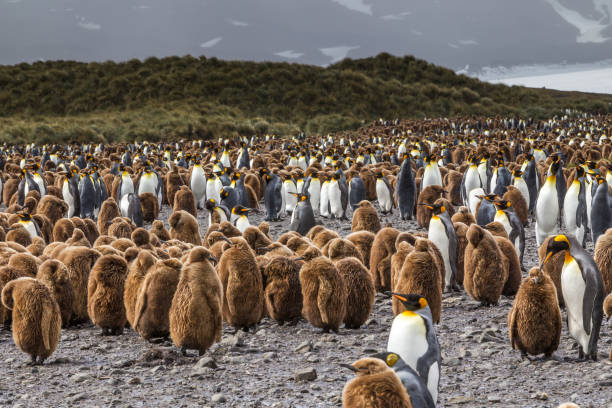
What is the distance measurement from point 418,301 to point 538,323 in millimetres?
1127

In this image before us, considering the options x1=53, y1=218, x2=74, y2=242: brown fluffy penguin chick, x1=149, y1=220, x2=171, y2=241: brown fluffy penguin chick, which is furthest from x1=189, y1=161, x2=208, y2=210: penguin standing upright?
x1=149, y1=220, x2=171, y2=241: brown fluffy penguin chick

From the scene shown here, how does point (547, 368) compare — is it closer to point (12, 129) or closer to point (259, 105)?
point (12, 129)

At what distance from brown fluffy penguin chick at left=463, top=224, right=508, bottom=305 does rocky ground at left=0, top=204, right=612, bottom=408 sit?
14.0 inches

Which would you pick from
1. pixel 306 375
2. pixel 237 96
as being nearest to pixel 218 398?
pixel 306 375

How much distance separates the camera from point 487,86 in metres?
61.7

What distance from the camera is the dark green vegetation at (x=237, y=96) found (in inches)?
1731

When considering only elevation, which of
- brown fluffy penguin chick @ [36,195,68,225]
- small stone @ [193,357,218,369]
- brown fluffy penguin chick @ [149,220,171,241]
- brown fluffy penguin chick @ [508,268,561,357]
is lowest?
small stone @ [193,357,218,369]

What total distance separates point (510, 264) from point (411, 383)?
3569 millimetres

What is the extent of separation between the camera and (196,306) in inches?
168

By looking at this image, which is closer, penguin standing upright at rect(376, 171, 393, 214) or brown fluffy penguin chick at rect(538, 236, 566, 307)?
brown fluffy penguin chick at rect(538, 236, 566, 307)

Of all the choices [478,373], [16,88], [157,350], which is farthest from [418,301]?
[16,88]

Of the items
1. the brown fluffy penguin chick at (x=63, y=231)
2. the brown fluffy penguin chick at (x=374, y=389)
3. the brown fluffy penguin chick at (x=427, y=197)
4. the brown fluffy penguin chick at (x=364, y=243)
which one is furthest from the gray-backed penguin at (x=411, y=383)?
the brown fluffy penguin chick at (x=427, y=197)

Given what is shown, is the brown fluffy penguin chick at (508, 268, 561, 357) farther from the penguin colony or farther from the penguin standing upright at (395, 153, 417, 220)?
Result: the penguin standing upright at (395, 153, 417, 220)

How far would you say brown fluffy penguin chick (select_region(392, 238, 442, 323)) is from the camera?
16.0ft
